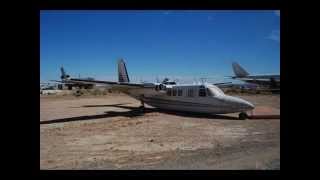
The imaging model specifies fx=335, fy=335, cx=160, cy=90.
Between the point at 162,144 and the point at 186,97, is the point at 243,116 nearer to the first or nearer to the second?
the point at 186,97

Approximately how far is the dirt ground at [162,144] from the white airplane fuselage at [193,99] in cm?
46

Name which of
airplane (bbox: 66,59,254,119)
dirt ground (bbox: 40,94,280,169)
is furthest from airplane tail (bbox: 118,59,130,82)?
dirt ground (bbox: 40,94,280,169)

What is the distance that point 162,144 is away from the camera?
7.12 metres

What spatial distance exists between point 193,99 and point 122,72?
7024 millimetres

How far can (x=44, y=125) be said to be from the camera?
32.6 ft

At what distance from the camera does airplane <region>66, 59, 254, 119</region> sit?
10883 millimetres

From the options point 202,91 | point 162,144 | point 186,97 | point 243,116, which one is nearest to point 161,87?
point 186,97

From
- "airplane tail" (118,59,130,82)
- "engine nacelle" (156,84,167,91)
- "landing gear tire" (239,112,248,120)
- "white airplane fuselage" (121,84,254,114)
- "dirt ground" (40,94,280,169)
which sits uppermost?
"airplane tail" (118,59,130,82)

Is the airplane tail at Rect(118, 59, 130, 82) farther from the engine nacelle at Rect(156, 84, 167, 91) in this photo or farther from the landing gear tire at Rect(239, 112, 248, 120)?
the landing gear tire at Rect(239, 112, 248, 120)

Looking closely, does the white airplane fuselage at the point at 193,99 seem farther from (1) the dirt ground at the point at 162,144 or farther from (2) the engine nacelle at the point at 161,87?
(1) the dirt ground at the point at 162,144

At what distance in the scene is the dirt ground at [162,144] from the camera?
5457mm

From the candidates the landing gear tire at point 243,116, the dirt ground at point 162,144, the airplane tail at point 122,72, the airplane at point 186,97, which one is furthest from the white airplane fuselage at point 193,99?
the airplane tail at point 122,72
